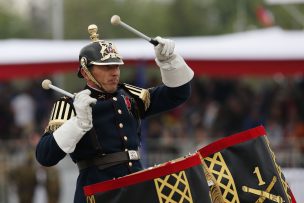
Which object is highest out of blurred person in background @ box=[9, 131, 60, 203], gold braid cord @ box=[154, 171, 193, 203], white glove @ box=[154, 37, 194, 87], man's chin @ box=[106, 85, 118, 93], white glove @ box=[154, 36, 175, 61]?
white glove @ box=[154, 36, 175, 61]

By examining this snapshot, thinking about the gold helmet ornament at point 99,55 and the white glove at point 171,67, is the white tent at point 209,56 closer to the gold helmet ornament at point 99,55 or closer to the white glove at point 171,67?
the white glove at point 171,67

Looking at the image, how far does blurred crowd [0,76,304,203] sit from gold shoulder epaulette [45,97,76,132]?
7157mm

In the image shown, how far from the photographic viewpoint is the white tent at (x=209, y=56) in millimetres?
15039

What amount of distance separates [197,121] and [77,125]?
9.54 metres

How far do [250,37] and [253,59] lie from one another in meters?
1.47

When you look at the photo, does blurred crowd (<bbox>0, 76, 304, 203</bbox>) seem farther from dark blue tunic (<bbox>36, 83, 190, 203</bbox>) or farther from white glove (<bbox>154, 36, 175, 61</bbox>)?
white glove (<bbox>154, 36, 175, 61</bbox>)

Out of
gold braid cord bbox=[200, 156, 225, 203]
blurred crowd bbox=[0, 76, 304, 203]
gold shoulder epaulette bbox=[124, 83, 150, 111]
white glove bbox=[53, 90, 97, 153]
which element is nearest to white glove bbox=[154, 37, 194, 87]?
gold shoulder epaulette bbox=[124, 83, 150, 111]

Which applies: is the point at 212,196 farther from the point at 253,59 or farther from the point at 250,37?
the point at 250,37

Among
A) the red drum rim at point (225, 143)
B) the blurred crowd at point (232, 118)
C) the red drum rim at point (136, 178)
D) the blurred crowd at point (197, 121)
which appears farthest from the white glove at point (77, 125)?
the blurred crowd at point (232, 118)

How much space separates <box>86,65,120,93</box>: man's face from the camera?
7.57 m

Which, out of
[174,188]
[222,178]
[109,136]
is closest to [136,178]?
[174,188]

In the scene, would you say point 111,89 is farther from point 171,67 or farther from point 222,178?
point 222,178

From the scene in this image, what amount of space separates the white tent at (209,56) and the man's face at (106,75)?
23.5 ft

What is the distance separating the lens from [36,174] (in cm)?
1529
